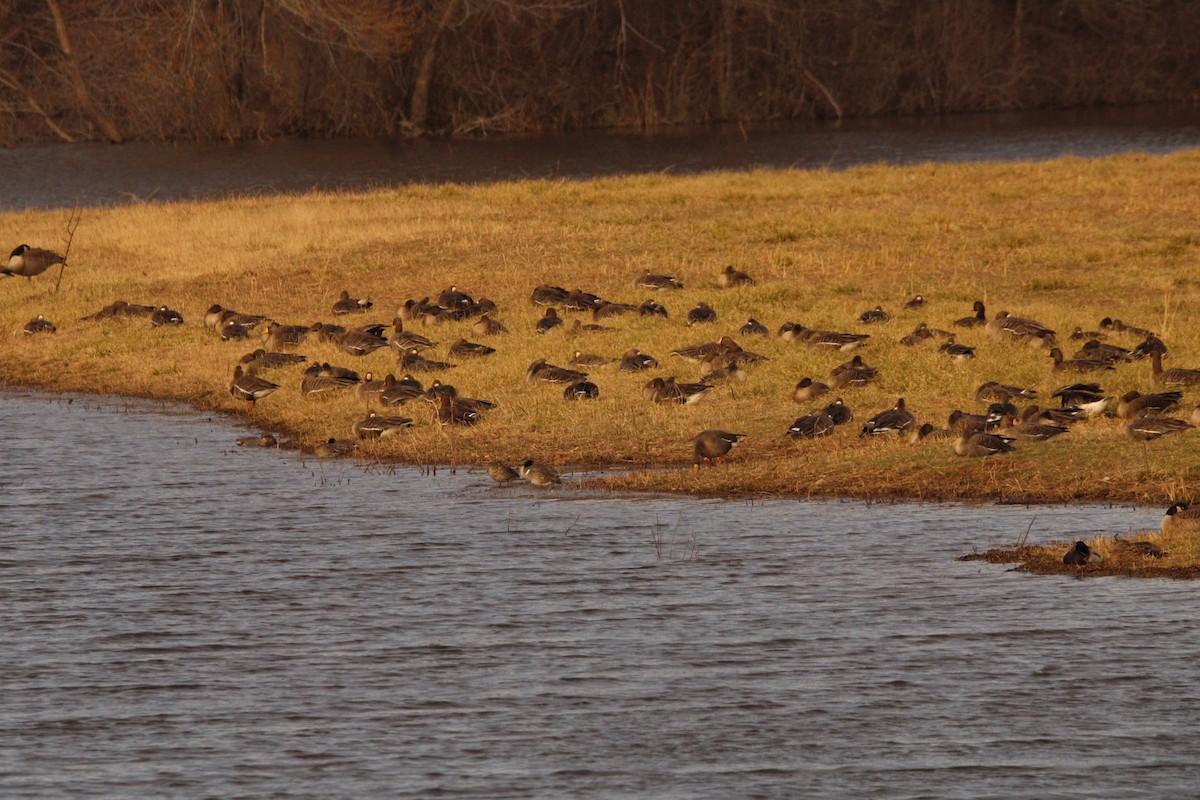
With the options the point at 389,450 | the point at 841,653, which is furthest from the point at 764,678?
the point at 389,450

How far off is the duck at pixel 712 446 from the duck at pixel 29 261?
54.6ft

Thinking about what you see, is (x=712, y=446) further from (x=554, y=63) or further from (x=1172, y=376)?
(x=554, y=63)

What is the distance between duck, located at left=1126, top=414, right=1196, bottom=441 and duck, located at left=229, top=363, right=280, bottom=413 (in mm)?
10596

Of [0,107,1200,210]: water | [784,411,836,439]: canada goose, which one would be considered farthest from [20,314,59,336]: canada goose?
[0,107,1200,210]: water

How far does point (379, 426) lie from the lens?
62.7 ft

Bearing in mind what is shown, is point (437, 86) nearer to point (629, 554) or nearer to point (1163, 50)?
point (1163, 50)

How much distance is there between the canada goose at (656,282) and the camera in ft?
86.8

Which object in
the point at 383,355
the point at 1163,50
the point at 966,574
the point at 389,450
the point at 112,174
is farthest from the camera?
the point at 1163,50

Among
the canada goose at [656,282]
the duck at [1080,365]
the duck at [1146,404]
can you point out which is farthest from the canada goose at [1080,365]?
the canada goose at [656,282]

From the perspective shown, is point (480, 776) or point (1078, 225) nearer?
point (480, 776)

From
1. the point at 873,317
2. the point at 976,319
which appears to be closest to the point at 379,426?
the point at 873,317

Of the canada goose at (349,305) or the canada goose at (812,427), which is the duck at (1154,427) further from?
the canada goose at (349,305)

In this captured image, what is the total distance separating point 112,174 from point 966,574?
152 ft

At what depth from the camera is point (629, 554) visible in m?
14.5
